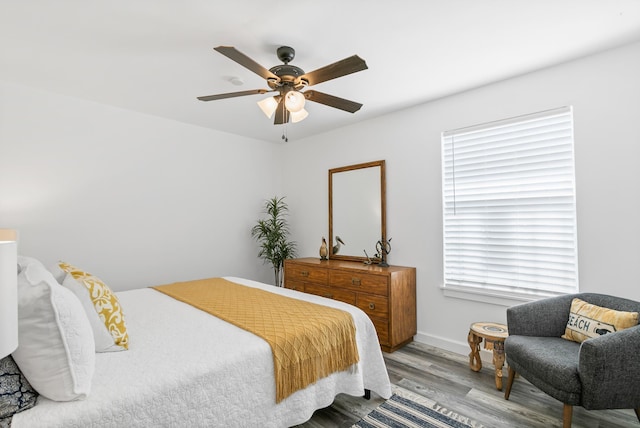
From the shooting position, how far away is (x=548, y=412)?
2.12m

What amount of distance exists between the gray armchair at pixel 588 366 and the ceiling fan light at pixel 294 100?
2.24 meters

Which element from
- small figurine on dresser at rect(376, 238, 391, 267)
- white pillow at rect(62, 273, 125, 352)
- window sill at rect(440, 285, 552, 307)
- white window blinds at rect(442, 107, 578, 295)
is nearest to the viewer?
white pillow at rect(62, 273, 125, 352)

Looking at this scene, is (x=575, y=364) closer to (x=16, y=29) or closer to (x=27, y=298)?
(x=27, y=298)

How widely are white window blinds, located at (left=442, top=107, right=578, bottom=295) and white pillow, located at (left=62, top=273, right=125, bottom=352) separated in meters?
2.93

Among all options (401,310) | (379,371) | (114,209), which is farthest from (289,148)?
(379,371)

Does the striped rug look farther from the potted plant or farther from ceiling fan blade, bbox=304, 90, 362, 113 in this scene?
the potted plant

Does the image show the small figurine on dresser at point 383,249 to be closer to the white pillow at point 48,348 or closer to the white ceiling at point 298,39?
the white ceiling at point 298,39

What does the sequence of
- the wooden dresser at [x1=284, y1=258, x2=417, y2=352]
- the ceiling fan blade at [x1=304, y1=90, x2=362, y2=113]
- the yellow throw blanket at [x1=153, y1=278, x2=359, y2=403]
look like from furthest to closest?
the wooden dresser at [x1=284, y1=258, x2=417, y2=352], the ceiling fan blade at [x1=304, y1=90, x2=362, y2=113], the yellow throw blanket at [x1=153, y1=278, x2=359, y2=403]

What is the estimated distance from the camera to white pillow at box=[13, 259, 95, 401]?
3.87 ft

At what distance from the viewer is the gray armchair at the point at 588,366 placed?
1.67 m

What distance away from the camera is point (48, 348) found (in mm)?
1196

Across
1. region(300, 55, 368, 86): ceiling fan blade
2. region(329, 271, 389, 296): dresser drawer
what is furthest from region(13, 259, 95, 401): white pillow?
region(329, 271, 389, 296): dresser drawer

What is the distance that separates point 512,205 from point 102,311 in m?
3.24

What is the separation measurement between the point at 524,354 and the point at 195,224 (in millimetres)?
3723
